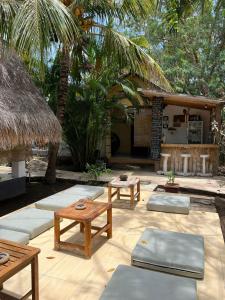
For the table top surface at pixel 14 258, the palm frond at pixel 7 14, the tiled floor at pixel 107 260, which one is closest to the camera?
the table top surface at pixel 14 258

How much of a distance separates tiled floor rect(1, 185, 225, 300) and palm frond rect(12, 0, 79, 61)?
3342 millimetres

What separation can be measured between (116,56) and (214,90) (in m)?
8.61

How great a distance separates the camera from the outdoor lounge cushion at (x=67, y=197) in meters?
5.53

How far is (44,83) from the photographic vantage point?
9.21 m

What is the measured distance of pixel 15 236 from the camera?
400 centimetres

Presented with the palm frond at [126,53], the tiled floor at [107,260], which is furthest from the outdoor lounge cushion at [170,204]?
the palm frond at [126,53]

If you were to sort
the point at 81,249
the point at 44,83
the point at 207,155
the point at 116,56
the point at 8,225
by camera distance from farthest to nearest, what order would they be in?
the point at 207,155 < the point at 44,83 < the point at 116,56 < the point at 8,225 < the point at 81,249

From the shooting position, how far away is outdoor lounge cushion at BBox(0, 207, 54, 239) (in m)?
4.33

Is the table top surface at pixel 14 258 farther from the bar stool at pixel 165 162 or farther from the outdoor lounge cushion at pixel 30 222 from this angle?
the bar stool at pixel 165 162

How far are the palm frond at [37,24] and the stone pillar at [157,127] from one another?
249 inches

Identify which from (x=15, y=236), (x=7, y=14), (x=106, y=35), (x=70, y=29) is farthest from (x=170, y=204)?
(x=7, y=14)

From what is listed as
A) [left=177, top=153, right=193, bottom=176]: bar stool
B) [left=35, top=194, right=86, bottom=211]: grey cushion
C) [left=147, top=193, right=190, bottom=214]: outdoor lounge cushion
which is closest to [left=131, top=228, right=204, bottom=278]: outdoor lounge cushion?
[left=147, top=193, right=190, bottom=214]: outdoor lounge cushion

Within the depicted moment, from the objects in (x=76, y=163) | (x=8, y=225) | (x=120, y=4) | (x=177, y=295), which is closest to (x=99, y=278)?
(x=177, y=295)

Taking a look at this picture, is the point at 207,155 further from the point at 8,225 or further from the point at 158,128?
the point at 8,225
